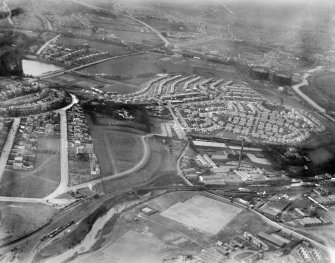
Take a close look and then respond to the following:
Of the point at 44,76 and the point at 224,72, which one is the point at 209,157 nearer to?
the point at 44,76

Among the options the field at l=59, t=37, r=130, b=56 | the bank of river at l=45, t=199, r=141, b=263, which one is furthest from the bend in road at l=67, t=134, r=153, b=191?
the field at l=59, t=37, r=130, b=56

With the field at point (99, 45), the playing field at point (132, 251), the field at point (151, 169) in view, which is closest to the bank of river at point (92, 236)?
the playing field at point (132, 251)

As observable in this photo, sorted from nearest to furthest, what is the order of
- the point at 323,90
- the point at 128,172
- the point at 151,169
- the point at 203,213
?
the point at 203,213 < the point at 128,172 < the point at 151,169 < the point at 323,90

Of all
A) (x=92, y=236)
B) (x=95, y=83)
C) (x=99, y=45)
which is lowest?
(x=92, y=236)

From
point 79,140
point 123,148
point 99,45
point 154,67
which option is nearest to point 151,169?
point 123,148

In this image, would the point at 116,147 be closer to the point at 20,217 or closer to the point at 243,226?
the point at 20,217

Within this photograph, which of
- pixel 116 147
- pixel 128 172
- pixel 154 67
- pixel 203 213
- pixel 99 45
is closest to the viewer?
pixel 203 213
